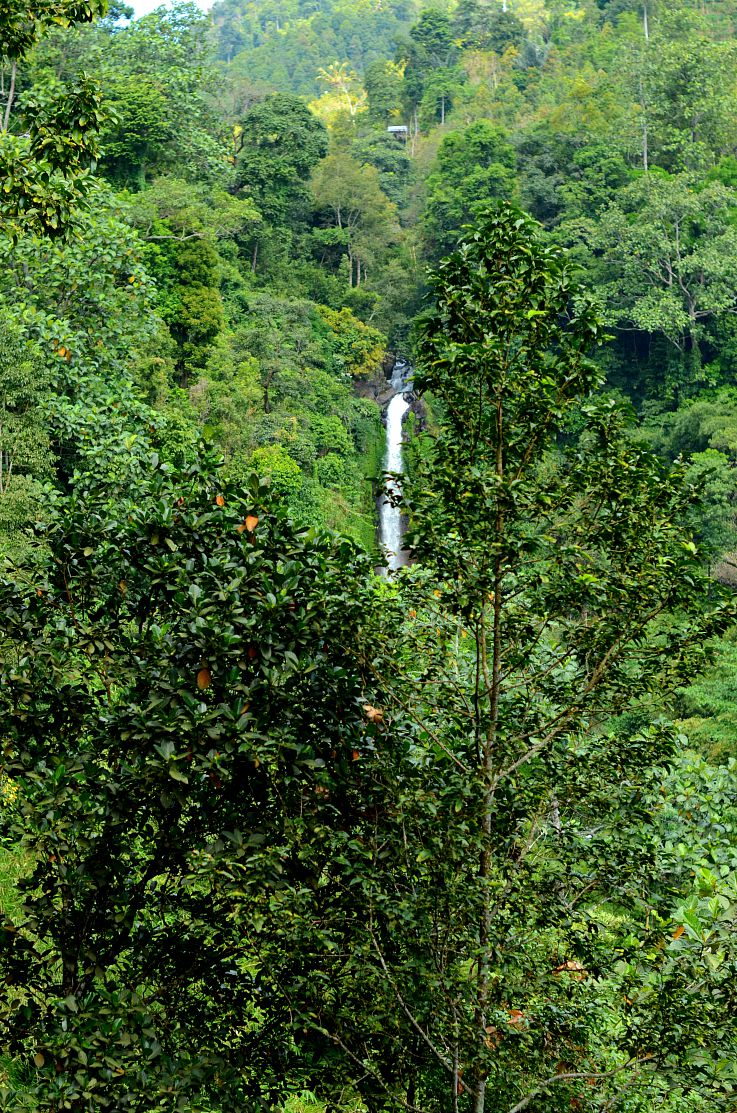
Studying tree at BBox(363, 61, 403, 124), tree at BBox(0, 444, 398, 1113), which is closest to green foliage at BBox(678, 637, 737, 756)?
tree at BBox(0, 444, 398, 1113)

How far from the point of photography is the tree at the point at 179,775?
3430 millimetres

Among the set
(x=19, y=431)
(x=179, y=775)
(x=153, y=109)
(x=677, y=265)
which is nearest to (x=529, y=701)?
(x=179, y=775)

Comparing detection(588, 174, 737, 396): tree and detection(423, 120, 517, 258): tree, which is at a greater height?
detection(423, 120, 517, 258): tree

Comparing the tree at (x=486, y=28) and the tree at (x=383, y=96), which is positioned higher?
the tree at (x=486, y=28)

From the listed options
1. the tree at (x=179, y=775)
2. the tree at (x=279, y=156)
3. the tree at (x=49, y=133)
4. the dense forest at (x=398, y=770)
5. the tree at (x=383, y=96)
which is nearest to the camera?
the tree at (x=179, y=775)

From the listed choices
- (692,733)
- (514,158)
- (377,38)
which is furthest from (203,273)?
(377,38)

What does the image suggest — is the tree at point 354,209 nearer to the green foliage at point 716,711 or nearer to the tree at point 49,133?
the green foliage at point 716,711

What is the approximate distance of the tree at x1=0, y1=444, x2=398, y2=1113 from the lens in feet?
11.3

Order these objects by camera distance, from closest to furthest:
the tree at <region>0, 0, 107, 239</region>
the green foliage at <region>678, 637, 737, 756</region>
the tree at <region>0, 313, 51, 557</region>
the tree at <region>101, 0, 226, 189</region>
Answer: the tree at <region>0, 0, 107, 239</region>
the tree at <region>0, 313, 51, 557</region>
the green foliage at <region>678, 637, 737, 756</region>
the tree at <region>101, 0, 226, 189</region>

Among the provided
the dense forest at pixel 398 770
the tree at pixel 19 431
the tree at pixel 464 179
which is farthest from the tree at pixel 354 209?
the dense forest at pixel 398 770

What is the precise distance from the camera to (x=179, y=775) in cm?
333

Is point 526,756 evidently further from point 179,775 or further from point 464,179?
point 464,179

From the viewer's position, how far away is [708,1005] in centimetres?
360

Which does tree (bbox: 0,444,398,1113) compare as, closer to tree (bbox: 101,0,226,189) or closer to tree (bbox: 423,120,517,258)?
tree (bbox: 101,0,226,189)
